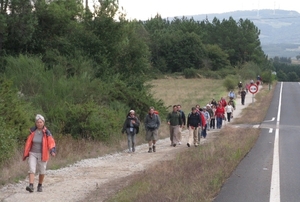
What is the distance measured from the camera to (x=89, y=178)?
1422 cm

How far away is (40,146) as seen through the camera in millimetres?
11969

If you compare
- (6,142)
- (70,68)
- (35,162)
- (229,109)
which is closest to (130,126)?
(6,142)

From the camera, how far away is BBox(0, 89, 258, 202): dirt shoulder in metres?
11.7

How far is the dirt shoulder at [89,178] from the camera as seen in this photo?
1171 cm

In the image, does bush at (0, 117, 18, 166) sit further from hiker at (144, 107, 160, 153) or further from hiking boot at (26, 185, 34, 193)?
hiker at (144, 107, 160, 153)

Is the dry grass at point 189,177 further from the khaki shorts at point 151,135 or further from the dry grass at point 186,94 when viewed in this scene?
the dry grass at point 186,94

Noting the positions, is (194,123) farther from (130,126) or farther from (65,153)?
(65,153)

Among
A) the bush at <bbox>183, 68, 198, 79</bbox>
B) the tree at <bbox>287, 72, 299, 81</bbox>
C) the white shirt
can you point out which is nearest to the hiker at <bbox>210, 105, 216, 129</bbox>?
the white shirt

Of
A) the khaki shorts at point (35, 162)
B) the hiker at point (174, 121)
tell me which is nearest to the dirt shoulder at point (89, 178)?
the khaki shorts at point (35, 162)

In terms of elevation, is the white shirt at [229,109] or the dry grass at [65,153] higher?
the dry grass at [65,153]

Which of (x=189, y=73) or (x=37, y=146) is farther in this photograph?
(x=189, y=73)

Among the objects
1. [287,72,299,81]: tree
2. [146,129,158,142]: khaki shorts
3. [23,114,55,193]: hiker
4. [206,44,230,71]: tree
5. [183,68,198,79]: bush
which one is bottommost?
[287,72,299,81]: tree

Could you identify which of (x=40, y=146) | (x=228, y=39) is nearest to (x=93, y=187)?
(x=40, y=146)

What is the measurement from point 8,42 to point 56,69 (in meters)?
2.76
